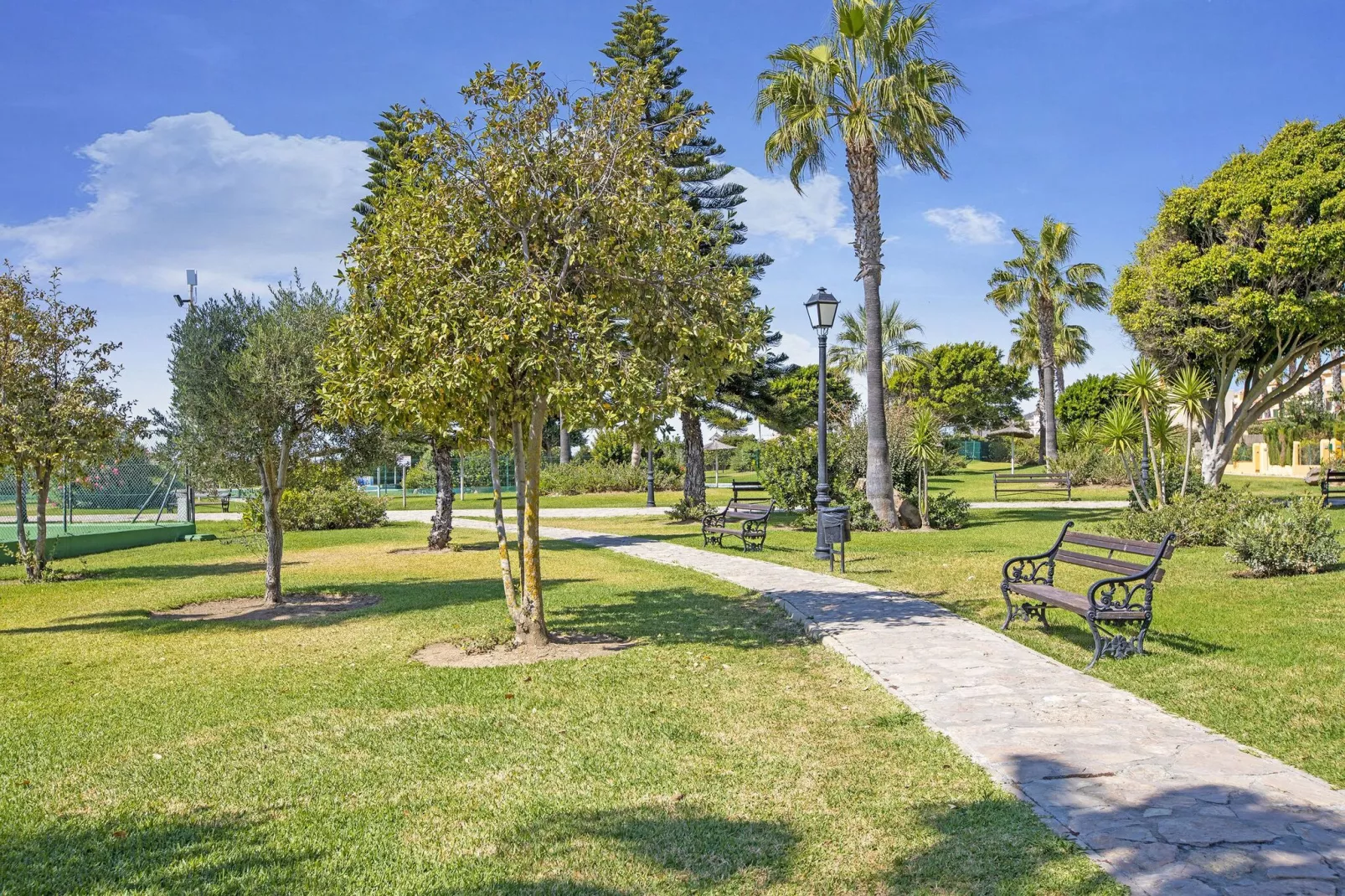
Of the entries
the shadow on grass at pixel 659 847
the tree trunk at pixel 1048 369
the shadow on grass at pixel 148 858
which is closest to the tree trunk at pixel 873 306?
the shadow on grass at pixel 659 847

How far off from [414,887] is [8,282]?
43.0 ft

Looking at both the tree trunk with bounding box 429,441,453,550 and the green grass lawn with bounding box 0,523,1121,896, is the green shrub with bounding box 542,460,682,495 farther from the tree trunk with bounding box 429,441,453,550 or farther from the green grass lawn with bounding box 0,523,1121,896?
the green grass lawn with bounding box 0,523,1121,896

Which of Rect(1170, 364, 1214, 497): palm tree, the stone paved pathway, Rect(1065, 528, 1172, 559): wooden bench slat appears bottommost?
the stone paved pathway

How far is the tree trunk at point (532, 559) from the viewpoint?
7.73m

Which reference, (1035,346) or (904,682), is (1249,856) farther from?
(1035,346)

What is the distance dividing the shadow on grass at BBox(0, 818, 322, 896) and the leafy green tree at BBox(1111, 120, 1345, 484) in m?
20.9

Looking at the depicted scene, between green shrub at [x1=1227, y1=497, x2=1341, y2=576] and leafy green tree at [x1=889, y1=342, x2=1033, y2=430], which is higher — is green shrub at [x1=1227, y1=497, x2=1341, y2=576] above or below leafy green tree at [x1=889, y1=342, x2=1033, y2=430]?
below

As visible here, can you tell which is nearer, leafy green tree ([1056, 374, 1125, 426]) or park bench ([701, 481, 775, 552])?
park bench ([701, 481, 775, 552])

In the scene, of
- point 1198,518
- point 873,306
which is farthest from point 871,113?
point 1198,518

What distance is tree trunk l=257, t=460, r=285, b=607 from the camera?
35.7 feet

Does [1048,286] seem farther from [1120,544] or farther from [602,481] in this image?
[1120,544]

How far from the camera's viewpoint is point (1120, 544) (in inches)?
299

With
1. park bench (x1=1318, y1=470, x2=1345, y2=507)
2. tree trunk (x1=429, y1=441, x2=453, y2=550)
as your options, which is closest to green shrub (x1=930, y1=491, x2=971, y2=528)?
Result: park bench (x1=1318, y1=470, x2=1345, y2=507)

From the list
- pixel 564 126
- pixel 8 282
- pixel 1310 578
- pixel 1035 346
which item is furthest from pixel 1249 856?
pixel 1035 346
